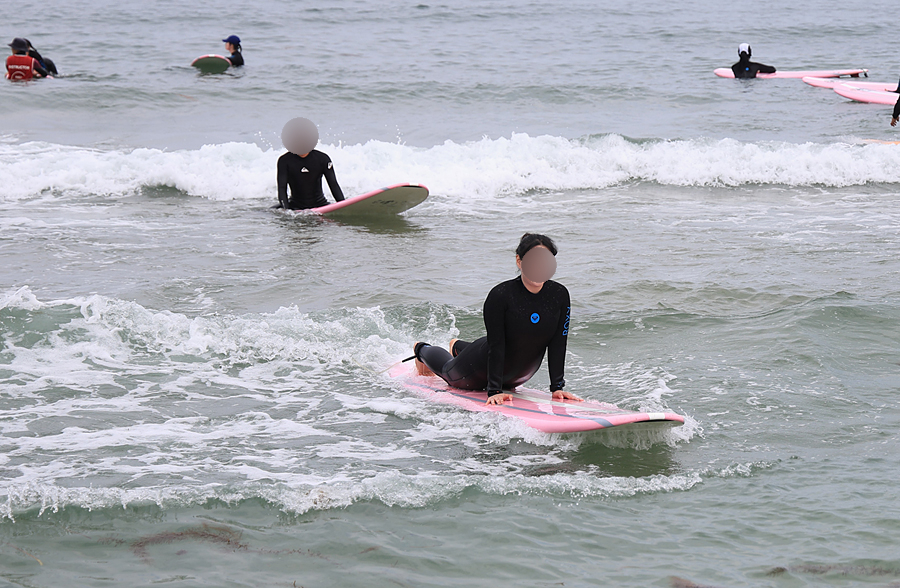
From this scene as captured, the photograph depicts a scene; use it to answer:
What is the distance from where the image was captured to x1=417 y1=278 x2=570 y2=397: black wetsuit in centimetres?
480

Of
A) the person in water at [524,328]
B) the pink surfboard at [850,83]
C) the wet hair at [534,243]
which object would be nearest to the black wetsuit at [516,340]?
the person in water at [524,328]

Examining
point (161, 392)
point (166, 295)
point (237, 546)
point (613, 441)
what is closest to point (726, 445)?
point (613, 441)

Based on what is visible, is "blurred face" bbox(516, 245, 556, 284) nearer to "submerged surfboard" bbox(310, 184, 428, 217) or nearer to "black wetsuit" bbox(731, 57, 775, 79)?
"submerged surfboard" bbox(310, 184, 428, 217)

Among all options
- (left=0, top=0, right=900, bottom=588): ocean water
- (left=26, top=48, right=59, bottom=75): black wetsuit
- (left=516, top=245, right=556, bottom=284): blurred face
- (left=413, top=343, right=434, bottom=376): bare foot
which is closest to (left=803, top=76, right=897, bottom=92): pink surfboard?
(left=0, top=0, right=900, bottom=588): ocean water

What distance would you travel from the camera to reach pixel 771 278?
25.8 feet

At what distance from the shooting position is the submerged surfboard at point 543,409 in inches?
173

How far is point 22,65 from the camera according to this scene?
17.9 metres

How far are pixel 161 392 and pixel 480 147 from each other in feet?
32.0

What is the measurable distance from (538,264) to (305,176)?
647 cm

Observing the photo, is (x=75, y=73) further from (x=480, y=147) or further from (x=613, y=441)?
(x=613, y=441)

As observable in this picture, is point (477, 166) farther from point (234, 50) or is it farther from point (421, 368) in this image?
point (234, 50)

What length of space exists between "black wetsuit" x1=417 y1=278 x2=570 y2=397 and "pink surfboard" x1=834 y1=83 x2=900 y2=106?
16.2 m

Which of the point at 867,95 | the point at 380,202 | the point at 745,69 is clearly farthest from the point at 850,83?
the point at 380,202

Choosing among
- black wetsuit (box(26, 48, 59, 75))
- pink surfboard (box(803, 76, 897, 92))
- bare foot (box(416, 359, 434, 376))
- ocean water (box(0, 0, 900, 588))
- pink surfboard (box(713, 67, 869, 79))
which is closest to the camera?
ocean water (box(0, 0, 900, 588))
